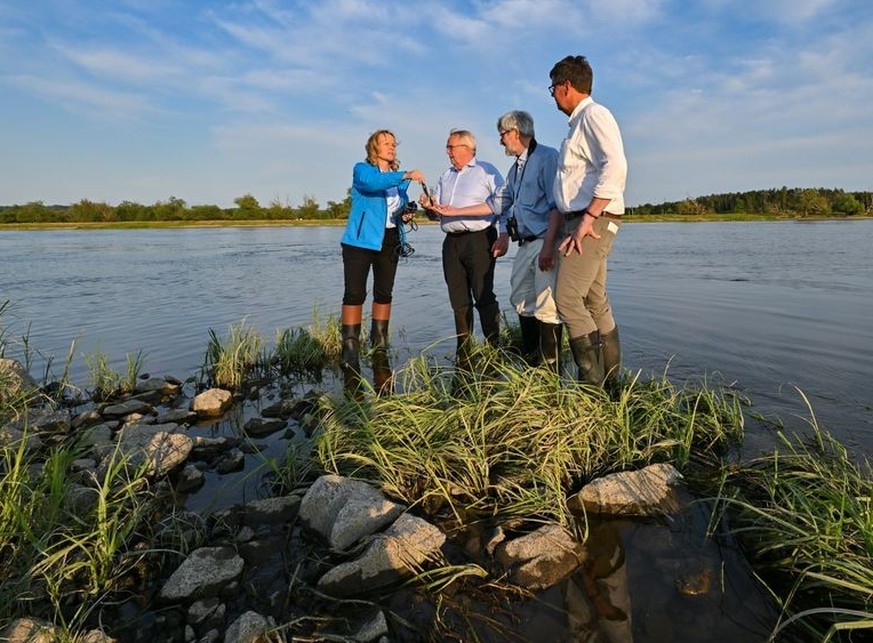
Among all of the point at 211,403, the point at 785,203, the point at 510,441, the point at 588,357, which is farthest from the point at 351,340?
the point at 785,203

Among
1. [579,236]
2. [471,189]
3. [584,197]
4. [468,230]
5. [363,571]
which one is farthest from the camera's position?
[468,230]

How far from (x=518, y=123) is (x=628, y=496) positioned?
3476 mm

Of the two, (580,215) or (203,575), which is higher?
(580,215)

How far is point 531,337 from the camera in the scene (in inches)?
211

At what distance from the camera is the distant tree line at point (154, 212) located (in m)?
69.1

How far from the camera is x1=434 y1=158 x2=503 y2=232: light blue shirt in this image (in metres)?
5.34


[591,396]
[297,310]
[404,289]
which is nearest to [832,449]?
[591,396]

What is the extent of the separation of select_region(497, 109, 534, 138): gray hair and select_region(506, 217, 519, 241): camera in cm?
81

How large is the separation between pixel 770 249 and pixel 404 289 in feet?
52.1

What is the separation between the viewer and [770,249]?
20.0 m

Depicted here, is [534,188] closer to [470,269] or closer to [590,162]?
[590,162]

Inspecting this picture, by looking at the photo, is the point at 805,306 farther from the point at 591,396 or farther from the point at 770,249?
the point at 770,249

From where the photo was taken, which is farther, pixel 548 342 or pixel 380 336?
pixel 380 336

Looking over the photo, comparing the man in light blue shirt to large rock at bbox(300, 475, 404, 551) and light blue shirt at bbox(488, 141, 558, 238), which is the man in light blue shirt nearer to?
light blue shirt at bbox(488, 141, 558, 238)
